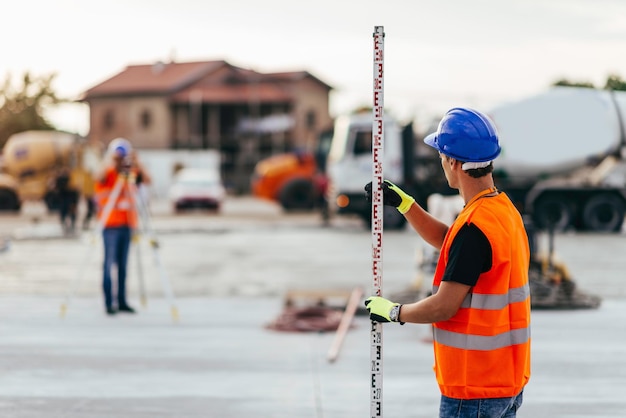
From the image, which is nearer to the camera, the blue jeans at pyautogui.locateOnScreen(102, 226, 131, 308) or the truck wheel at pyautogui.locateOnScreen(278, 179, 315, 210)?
the blue jeans at pyautogui.locateOnScreen(102, 226, 131, 308)

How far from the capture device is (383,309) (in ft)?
11.5

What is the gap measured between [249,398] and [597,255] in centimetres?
1345

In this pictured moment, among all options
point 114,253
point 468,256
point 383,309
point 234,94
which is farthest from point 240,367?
point 234,94

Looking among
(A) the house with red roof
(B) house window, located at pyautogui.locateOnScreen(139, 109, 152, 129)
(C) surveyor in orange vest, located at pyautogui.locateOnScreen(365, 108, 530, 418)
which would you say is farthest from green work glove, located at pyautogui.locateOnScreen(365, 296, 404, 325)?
(B) house window, located at pyautogui.locateOnScreen(139, 109, 152, 129)

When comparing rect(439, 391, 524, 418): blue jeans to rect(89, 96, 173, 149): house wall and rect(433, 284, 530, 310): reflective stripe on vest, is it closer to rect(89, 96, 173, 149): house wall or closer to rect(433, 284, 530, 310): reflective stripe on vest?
→ rect(433, 284, 530, 310): reflective stripe on vest

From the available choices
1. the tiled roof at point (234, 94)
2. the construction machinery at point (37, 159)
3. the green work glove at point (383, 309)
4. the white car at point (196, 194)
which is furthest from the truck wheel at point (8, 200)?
the tiled roof at point (234, 94)

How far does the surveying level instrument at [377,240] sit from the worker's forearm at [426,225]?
0.15 m

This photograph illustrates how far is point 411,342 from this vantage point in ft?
29.4

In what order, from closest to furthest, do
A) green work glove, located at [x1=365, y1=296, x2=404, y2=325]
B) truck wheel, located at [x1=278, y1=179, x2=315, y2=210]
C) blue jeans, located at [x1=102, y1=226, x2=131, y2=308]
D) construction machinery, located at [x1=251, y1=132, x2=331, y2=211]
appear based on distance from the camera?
green work glove, located at [x1=365, y1=296, x2=404, y2=325], blue jeans, located at [x1=102, y1=226, x2=131, y2=308], construction machinery, located at [x1=251, y1=132, x2=331, y2=211], truck wheel, located at [x1=278, y1=179, x2=315, y2=210]

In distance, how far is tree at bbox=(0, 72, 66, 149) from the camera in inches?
2473

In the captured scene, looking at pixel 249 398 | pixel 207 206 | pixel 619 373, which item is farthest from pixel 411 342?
pixel 207 206

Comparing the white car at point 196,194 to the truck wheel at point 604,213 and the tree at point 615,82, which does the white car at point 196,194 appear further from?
the tree at point 615,82

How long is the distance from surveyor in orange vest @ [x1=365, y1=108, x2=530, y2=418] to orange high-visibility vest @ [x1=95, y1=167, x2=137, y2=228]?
740 cm

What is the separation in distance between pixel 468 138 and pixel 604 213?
22.7 meters
